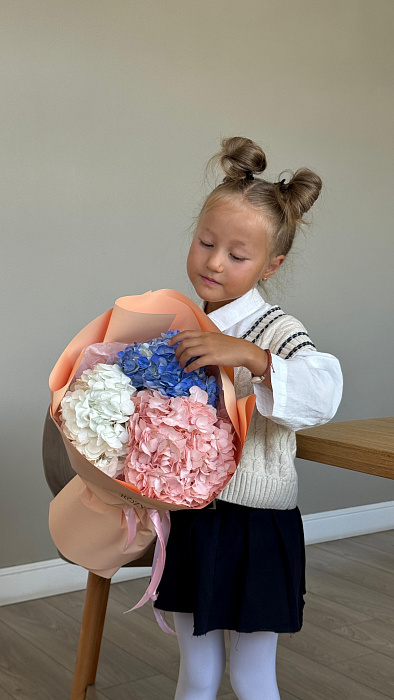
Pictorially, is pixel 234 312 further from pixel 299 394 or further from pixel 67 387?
pixel 67 387

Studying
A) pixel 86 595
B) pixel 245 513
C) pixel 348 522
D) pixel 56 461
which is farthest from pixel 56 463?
pixel 348 522

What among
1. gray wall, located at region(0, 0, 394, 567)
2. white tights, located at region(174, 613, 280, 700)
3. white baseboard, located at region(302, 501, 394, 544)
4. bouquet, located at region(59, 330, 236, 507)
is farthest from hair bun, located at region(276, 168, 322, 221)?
white baseboard, located at region(302, 501, 394, 544)

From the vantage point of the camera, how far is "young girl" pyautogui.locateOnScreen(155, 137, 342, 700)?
4.14ft

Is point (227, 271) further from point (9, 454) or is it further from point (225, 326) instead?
point (9, 454)

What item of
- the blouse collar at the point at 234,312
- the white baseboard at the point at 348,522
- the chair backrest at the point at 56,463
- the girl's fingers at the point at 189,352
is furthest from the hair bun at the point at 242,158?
the white baseboard at the point at 348,522

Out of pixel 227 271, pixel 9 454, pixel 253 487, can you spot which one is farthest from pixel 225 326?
pixel 9 454

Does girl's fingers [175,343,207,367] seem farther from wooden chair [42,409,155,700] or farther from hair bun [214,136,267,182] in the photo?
wooden chair [42,409,155,700]

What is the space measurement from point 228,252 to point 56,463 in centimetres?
73

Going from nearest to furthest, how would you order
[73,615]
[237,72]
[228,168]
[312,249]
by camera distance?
[228,168], [73,615], [237,72], [312,249]

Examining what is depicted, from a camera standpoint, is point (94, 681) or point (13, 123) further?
point (13, 123)

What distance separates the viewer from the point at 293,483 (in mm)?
1328

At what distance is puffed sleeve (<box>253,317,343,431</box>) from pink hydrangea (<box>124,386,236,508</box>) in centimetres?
12

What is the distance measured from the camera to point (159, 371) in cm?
104

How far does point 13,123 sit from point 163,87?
23.2 inches
